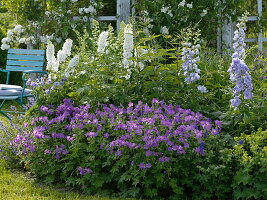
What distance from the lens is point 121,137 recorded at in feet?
11.5

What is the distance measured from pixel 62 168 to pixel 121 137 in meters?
0.66

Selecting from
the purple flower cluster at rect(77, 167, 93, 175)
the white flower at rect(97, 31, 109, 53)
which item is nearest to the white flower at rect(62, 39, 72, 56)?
the white flower at rect(97, 31, 109, 53)

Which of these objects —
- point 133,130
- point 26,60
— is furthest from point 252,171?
point 26,60

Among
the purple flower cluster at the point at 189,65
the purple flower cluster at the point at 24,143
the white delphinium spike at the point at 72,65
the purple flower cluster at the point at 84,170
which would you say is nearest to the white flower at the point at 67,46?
the white delphinium spike at the point at 72,65

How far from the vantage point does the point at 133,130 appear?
3.51m

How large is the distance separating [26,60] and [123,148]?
3.44m

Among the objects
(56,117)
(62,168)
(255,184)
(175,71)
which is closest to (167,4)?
(175,71)

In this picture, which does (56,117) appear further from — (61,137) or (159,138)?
(159,138)

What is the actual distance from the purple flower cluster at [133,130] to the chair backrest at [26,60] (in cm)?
245

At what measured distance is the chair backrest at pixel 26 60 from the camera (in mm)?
6484

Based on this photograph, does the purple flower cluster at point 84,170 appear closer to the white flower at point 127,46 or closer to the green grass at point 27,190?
the green grass at point 27,190

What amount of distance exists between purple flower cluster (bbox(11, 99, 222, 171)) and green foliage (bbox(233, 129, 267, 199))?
0.88 ft

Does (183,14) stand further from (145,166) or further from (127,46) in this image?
(145,166)

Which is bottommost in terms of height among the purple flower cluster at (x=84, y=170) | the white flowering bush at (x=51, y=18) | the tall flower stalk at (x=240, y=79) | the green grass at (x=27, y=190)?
the green grass at (x=27, y=190)
